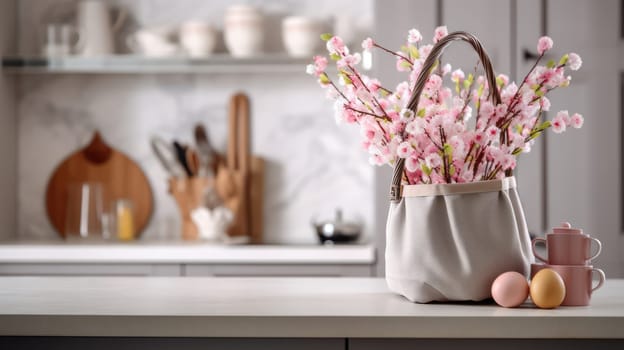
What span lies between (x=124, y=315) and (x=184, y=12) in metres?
2.48

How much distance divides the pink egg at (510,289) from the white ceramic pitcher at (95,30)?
8.16ft

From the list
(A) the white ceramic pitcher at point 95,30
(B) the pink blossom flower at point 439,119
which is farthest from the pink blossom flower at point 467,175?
(A) the white ceramic pitcher at point 95,30

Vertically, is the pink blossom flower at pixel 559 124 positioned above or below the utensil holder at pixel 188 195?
above

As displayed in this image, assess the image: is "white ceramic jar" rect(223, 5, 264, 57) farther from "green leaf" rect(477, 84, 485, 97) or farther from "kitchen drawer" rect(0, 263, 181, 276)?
"green leaf" rect(477, 84, 485, 97)

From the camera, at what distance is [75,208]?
3361mm

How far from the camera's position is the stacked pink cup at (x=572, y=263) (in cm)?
139

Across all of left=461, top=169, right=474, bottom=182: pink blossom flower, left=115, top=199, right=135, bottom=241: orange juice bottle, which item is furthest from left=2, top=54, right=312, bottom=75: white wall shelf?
left=461, top=169, right=474, bottom=182: pink blossom flower

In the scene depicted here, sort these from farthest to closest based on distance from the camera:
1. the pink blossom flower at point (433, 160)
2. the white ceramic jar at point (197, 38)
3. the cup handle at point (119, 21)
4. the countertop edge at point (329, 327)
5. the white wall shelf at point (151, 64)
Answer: the cup handle at point (119, 21), the white ceramic jar at point (197, 38), the white wall shelf at point (151, 64), the pink blossom flower at point (433, 160), the countertop edge at point (329, 327)

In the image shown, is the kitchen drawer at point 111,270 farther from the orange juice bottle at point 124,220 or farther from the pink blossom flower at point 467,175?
the pink blossom flower at point 467,175

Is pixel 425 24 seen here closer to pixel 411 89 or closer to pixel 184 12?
pixel 184 12

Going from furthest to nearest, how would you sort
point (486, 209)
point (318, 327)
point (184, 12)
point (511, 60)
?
1. point (184, 12)
2. point (511, 60)
3. point (486, 209)
4. point (318, 327)

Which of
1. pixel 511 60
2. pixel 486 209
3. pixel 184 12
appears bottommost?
pixel 486 209

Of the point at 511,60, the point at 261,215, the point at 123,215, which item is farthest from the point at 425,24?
the point at 123,215

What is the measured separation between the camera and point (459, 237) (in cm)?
139
